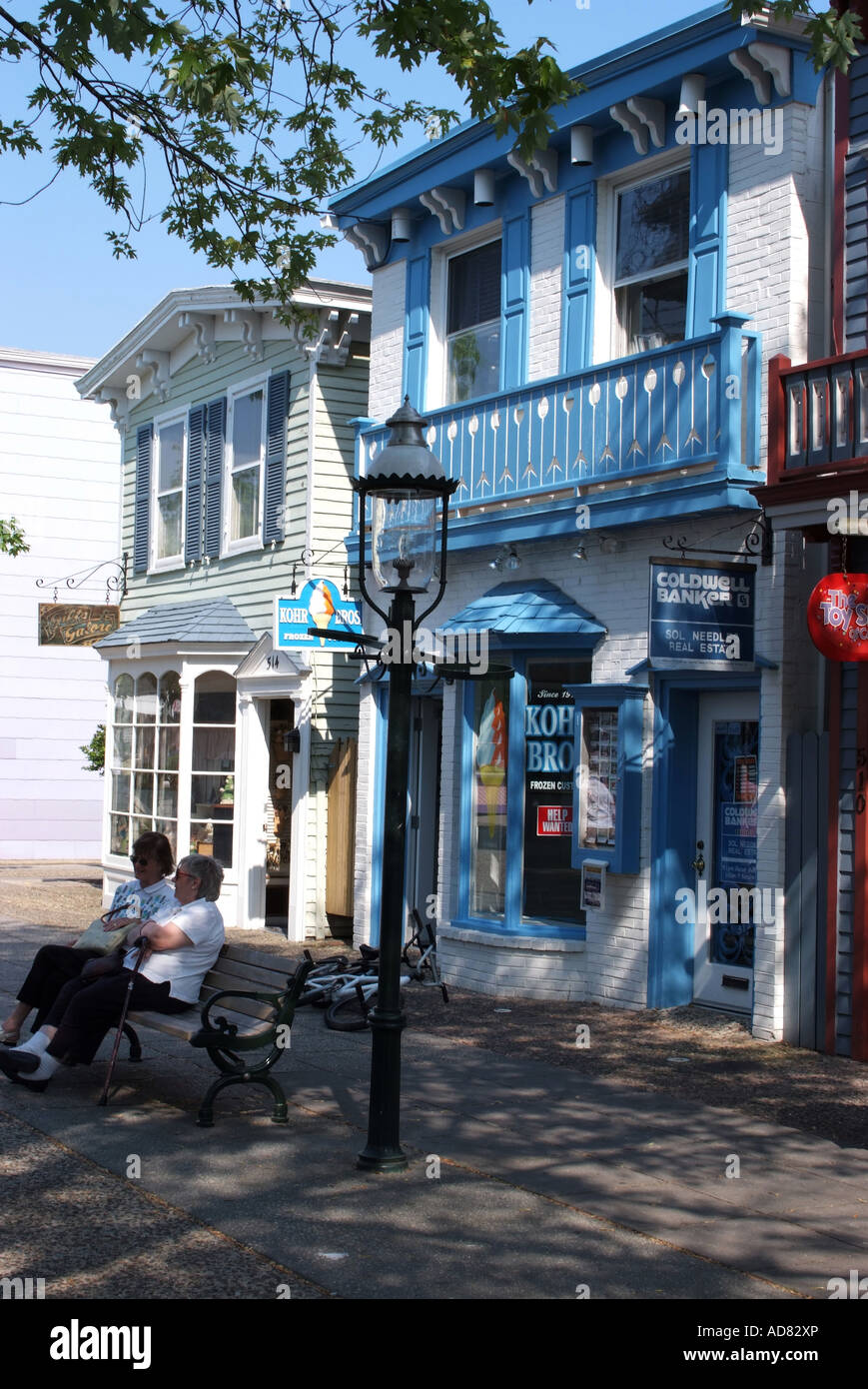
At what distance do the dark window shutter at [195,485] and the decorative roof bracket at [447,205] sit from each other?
549cm

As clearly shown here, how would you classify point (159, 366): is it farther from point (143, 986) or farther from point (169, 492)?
point (143, 986)

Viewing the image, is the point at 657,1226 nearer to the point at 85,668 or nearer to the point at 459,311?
the point at 459,311

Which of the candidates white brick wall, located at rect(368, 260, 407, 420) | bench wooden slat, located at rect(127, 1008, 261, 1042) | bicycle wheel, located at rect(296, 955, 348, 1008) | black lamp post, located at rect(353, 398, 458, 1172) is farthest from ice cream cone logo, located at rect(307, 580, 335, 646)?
black lamp post, located at rect(353, 398, 458, 1172)

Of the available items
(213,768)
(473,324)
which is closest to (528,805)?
(473,324)

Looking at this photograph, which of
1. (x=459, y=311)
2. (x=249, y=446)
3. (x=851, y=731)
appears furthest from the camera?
(x=249, y=446)

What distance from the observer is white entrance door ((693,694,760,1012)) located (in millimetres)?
11055

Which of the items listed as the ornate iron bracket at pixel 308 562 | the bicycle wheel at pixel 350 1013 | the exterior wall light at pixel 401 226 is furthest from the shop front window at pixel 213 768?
the bicycle wheel at pixel 350 1013

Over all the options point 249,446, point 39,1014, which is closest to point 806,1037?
point 39,1014

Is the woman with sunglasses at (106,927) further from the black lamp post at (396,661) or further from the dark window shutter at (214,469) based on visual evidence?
the dark window shutter at (214,469)

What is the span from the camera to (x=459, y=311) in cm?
1450

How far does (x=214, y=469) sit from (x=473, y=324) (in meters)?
5.27

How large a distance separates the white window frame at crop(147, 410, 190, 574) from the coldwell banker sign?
33.9 feet

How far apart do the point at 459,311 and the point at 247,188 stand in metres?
4.65
